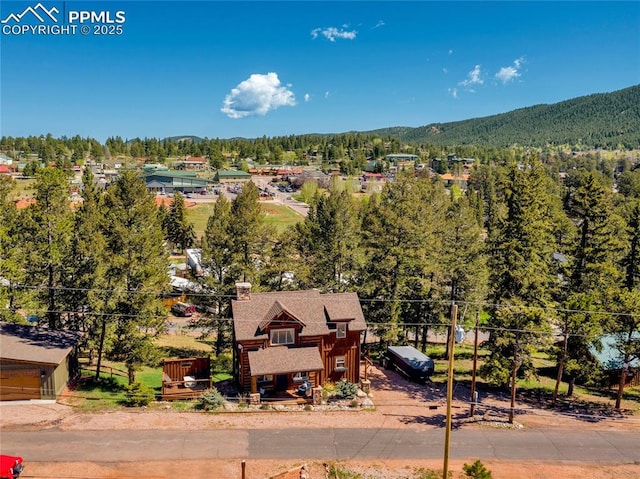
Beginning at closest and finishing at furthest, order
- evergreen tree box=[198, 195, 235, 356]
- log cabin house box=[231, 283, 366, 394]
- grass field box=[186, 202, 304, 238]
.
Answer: log cabin house box=[231, 283, 366, 394]
evergreen tree box=[198, 195, 235, 356]
grass field box=[186, 202, 304, 238]

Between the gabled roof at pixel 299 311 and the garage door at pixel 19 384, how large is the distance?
39.0 ft

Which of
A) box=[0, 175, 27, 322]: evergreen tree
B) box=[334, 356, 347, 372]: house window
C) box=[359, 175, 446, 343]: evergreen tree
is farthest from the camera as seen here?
box=[359, 175, 446, 343]: evergreen tree

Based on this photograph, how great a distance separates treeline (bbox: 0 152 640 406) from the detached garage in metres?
2.96

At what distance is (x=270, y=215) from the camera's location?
11594 centimetres

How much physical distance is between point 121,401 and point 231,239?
13.8m

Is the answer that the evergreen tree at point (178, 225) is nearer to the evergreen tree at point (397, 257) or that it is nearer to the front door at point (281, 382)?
the evergreen tree at point (397, 257)

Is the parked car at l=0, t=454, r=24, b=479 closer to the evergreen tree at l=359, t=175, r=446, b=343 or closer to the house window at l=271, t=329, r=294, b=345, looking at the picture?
the house window at l=271, t=329, r=294, b=345

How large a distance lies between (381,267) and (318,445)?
55.0ft

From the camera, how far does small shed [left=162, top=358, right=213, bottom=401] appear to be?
102 ft

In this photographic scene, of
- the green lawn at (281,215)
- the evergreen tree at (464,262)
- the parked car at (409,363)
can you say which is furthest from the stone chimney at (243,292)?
the green lawn at (281,215)

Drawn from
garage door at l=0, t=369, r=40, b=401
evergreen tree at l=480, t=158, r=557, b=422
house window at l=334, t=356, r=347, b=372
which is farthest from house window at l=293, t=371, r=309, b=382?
garage door at l=0, t=369, r=40, b=401

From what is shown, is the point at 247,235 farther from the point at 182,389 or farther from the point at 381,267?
the point at 182,389

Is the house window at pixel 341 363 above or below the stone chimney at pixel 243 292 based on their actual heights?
below

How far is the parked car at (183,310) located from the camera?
5716 cm
